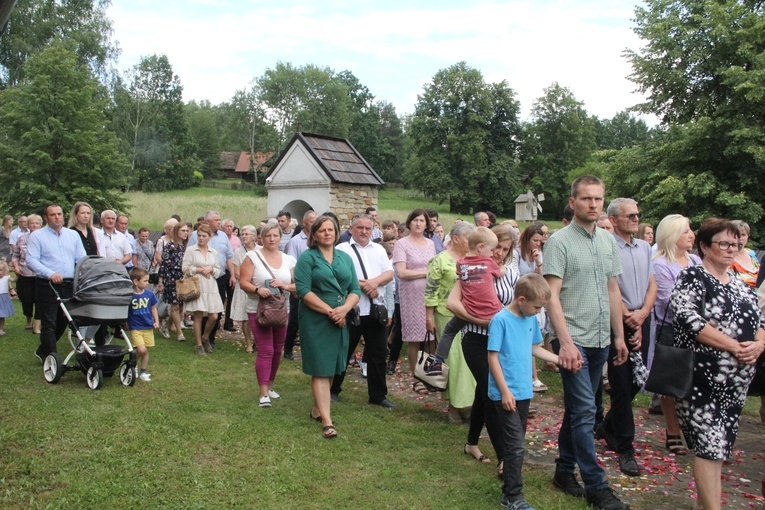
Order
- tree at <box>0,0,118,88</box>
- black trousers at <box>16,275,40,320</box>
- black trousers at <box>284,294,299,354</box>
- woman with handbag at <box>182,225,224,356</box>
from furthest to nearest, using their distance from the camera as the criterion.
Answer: tree at <box>0,0,118,88</box> < black trousers at <box>16,275,40,320</box> < woman with handbag at <box>182,225,224,356</box> < black trousers at <box>284,294,299,354</box>

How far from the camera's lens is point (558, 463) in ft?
15.3

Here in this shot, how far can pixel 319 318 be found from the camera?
5648 millimetres

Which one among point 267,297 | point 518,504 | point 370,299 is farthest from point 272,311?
point 518,504

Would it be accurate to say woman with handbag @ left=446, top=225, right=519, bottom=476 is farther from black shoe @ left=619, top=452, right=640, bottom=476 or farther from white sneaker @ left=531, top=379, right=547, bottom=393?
white sneaker @ left=531, top=379, right=547, bottom=393

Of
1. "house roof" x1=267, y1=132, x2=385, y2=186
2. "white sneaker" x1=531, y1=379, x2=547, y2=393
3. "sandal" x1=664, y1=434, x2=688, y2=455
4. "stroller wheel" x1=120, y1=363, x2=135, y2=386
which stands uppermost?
"house roof" x1=267, y1=132, x2=385, y2=186

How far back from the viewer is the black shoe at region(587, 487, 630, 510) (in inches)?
163

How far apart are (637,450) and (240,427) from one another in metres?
3.61

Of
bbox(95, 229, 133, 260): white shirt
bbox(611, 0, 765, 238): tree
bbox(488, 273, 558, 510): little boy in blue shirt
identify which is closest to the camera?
bbox(488, 273, 558, 510): little boy in blue shirt

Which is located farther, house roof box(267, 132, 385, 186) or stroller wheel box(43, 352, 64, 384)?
house roof box(267, 132, 385, 186)

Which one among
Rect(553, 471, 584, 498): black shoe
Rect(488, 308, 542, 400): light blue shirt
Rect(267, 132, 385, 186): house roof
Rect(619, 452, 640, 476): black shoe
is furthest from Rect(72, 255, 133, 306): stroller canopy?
Rect(267, 132, 385, 186): house roof

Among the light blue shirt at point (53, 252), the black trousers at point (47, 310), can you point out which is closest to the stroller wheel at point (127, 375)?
the black trousers at point (47, 310)

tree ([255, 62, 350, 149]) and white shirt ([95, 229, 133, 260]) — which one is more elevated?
tree ([255, 62, 350, 149])

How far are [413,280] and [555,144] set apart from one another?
63.7 metres

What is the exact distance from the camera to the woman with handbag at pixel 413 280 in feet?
23.9
